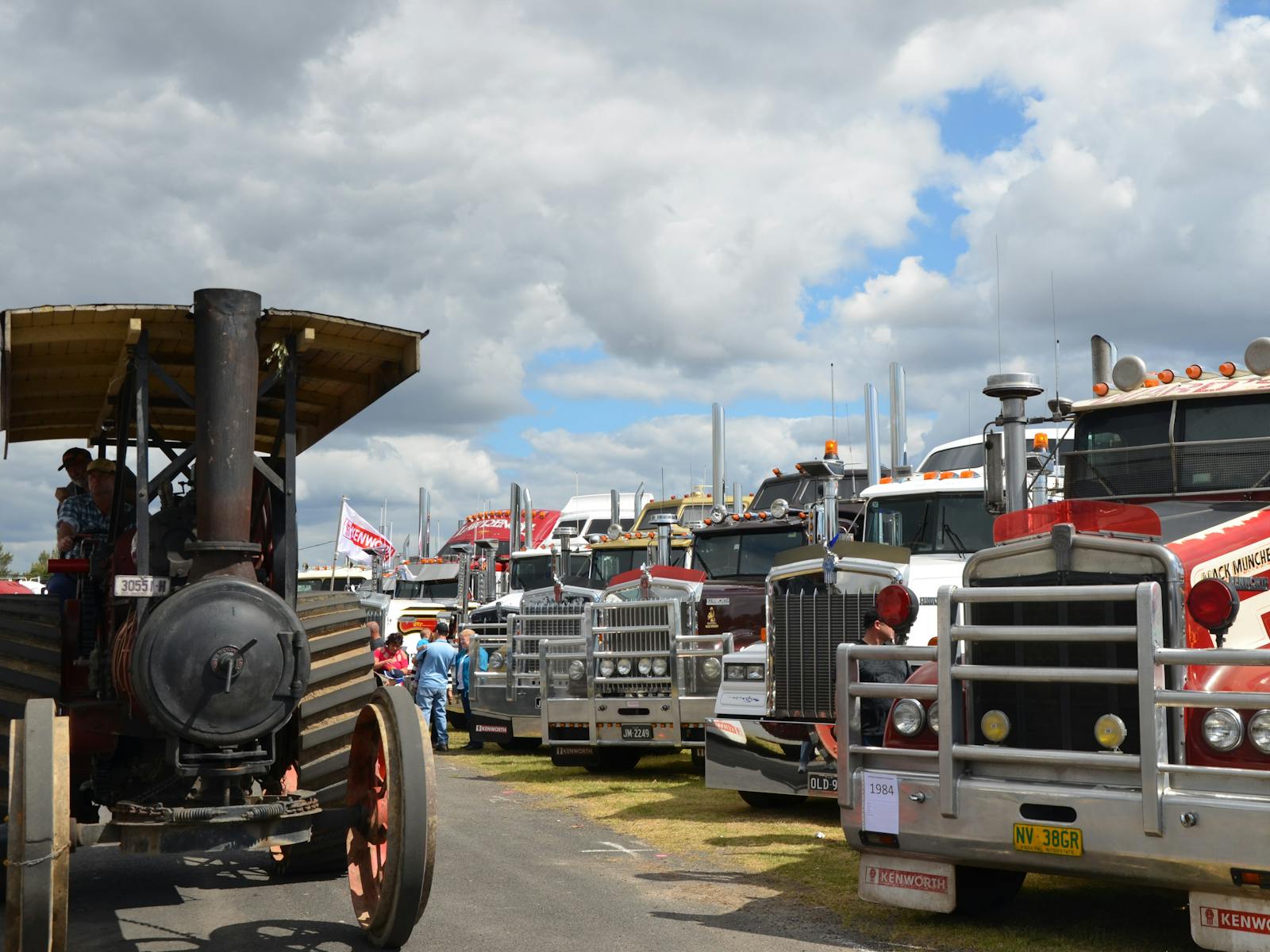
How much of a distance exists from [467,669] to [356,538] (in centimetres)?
1063

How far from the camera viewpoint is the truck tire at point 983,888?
709 centimetres

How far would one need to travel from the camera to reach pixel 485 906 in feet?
25.1

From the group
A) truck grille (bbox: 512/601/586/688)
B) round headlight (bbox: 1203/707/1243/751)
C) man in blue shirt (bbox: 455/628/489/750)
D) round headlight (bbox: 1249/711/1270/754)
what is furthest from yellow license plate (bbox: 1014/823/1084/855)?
man in blue shirt (bbox: 455/628/489/750)

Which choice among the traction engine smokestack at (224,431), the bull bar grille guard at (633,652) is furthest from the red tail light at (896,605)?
the bull bar grille guard at (633,652)

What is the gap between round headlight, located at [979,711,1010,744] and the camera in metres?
6.60

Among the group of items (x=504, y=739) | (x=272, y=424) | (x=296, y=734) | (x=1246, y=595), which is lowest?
(x=504, y=739)

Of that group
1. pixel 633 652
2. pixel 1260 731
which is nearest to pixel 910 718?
pixel 1260 731

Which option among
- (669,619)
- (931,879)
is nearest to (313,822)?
(931,879)

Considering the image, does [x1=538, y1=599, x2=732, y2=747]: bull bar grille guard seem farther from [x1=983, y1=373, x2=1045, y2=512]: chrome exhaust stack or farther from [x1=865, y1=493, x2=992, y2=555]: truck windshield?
[x1=983, y1=373, x2=1045, y2=512]: chrome exhaust stack

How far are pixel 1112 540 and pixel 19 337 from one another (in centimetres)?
537

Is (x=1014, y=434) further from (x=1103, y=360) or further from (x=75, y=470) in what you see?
(x=75, y=470)

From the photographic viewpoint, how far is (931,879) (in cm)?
663

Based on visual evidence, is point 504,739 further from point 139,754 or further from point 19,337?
point 19,337

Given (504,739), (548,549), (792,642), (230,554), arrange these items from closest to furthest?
(230,554) < (792,642) < (504,739) < (548,549)
